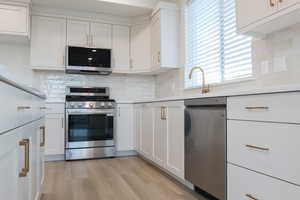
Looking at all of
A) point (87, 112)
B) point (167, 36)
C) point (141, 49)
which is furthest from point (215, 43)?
point (87, 112)

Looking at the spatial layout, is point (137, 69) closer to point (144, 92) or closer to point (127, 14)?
point (144, 92)

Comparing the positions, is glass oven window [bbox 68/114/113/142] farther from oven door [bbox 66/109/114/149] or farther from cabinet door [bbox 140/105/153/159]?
cabinet door [bbox 140/105/153/159]

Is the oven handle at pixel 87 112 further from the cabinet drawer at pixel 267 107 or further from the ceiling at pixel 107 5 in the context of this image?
the cabinet drawer at pixel 267 107

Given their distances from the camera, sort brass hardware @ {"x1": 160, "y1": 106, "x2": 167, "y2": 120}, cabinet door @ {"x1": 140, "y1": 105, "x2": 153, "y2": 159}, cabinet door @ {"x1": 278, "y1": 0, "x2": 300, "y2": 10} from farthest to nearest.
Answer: cabinet door @ {"x1": 140, "y1": 105, "x2": 153, "y2": 159} < brass hardware @ {"x1": 160, "y1": 106, "x2": 167, "y2": 120} < cabinet door @ {"x1": 278, "y1": 0, "x2": 300, "y2": 10}

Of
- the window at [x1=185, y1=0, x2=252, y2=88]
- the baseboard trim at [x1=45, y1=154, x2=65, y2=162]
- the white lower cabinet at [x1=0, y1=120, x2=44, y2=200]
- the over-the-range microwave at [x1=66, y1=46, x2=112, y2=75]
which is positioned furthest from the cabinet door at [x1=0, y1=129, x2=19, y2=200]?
the over-the-range microwave at [x1=66, y1=46, x2=112, y2=75]

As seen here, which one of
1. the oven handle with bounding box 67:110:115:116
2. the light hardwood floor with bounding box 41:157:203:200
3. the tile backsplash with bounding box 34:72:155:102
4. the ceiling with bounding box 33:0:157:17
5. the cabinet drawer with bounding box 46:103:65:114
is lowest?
the light hardwood floor with bounding box 41:157:203:200

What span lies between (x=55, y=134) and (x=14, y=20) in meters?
1.75

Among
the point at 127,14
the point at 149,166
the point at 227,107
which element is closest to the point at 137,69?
the point at 127,14

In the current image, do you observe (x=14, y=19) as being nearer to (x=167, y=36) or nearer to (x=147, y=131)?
(x=167, y=36)

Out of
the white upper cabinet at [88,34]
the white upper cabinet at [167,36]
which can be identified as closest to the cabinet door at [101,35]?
the white upper cabinet at [88,34]

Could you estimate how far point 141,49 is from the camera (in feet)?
13.5

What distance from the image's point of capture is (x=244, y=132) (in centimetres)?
144

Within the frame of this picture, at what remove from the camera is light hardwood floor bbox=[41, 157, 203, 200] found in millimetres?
2082

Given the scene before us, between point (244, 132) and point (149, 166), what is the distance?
6.31ft
